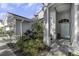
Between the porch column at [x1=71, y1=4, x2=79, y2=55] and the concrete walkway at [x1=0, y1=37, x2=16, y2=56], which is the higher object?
the porch column at [x1=71, y1=4, x2=79, y2=55]

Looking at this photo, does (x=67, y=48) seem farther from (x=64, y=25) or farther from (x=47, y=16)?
(x=47, y=16)

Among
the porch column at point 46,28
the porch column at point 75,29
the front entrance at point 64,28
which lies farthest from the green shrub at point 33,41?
the porch column at point 75,29

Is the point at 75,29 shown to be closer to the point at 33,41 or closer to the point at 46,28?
the point at 46,28

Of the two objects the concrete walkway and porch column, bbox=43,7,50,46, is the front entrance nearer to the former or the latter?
porch column, bbox=43,7,50,46

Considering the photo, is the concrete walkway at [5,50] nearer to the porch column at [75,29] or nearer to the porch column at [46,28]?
the porch column at [46,28]

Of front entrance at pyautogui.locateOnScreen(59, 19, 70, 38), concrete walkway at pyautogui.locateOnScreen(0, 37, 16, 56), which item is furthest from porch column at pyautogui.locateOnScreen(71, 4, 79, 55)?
concrete walkway at pyautogui.locateOnScreen(0, 37, 16, 56)

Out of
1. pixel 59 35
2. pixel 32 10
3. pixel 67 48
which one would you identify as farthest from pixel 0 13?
pixel 67 48

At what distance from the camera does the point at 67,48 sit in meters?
2.46

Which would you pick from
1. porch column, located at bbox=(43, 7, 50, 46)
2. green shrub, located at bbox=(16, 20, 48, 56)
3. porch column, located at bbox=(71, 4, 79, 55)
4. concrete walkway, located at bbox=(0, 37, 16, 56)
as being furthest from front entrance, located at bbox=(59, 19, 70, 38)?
concrete walkway, located at bbox=(0, 37, 16, 56)

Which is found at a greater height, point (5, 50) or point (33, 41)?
point (33, 41)

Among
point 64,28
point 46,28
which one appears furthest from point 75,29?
point 46,28

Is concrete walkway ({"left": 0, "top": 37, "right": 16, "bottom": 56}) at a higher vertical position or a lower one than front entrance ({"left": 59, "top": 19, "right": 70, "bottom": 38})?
lower

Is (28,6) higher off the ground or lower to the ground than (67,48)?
higher

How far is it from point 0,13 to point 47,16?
747 millimetres
